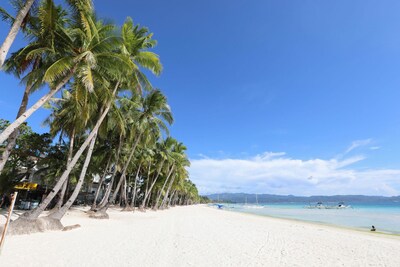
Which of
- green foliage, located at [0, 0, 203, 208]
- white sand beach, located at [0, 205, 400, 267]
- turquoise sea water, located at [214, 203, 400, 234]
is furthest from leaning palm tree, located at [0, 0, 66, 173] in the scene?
turquoise sea water, located at [214, 203, 400, 234]

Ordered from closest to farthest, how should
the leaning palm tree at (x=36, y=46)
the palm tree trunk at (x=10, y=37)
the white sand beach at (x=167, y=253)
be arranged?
the white sand beach at (x=167, y=253)
the palm tree trunk at (x=10, y=37)
the leaning palm tree at (x=36, y=46)

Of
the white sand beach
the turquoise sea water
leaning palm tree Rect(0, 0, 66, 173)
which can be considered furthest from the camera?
the turquoise sea water

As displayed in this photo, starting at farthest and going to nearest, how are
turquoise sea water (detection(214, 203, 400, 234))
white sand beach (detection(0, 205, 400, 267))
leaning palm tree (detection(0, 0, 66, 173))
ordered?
turquoise sea water (detection(214, 203, 400, 234)), leaning palm tree (detection(0, 0, 66, 173)), white sand beach (detection(0, 205, 400, 267))

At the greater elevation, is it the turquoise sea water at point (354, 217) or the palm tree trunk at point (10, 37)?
the palm tree trunk at point (10, 37)

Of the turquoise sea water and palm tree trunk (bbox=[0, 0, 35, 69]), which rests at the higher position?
palm tree trunk (bbox=[0, 0, 35, 69])

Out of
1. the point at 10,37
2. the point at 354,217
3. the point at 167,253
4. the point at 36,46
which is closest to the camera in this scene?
the point at 10,37

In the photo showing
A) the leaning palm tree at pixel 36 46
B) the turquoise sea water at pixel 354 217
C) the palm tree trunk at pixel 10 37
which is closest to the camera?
the palm tree trunk at pixel 10 37

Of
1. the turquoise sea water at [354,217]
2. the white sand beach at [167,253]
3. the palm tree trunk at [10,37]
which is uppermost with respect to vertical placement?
the palm tree trunk at [10,37]

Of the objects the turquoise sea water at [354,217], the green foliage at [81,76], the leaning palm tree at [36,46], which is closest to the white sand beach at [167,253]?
the leaning palm tree at [36,46]

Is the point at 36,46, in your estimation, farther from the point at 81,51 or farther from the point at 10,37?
the point at 10,37

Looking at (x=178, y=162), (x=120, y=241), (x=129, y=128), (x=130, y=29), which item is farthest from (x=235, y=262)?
(x=178, y=162)

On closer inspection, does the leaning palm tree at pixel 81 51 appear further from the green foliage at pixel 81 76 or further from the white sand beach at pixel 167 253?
the white sand beach at pixel 167 253

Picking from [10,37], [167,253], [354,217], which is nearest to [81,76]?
[10,37]

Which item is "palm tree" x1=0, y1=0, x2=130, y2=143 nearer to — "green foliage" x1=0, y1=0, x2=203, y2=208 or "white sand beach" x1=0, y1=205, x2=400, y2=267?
"green foliage" x1=0, y1=0, x2=203, y2=208
